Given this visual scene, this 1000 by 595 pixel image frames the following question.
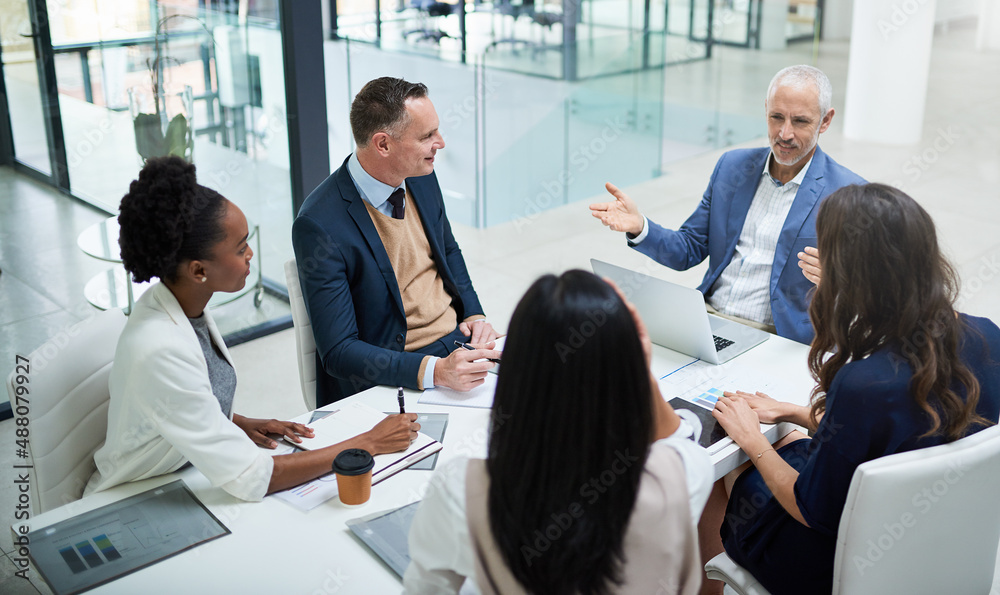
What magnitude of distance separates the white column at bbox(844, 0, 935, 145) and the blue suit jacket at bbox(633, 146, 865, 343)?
16.3 feet

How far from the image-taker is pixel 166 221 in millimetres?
1680

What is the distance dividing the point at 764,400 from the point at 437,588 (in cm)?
104

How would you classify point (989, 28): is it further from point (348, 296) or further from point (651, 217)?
point (348, 296)

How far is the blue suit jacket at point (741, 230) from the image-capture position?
276 cm

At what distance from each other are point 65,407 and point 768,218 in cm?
215

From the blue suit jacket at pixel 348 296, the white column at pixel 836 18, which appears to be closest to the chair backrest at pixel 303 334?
the blue suit jacket at pixel 348 296

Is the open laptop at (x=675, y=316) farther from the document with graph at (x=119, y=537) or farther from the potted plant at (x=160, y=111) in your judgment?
the potted plant at (x=160, y=111)

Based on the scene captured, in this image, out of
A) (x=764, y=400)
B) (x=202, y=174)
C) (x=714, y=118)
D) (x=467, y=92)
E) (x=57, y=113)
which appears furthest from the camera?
(x=714, y=118)

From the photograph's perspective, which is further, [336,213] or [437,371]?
[336,213]

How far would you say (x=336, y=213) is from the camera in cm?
239

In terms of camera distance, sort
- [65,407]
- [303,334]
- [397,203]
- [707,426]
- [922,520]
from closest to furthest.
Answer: [922,520] < [65,407] < [707,426] < [303,334] < [397,203]

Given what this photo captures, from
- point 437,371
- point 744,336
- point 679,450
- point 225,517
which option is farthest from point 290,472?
point 744,336

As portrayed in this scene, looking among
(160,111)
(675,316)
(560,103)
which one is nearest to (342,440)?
(675,316)

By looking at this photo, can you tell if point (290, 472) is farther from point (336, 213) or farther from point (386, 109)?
point (386, 109)
